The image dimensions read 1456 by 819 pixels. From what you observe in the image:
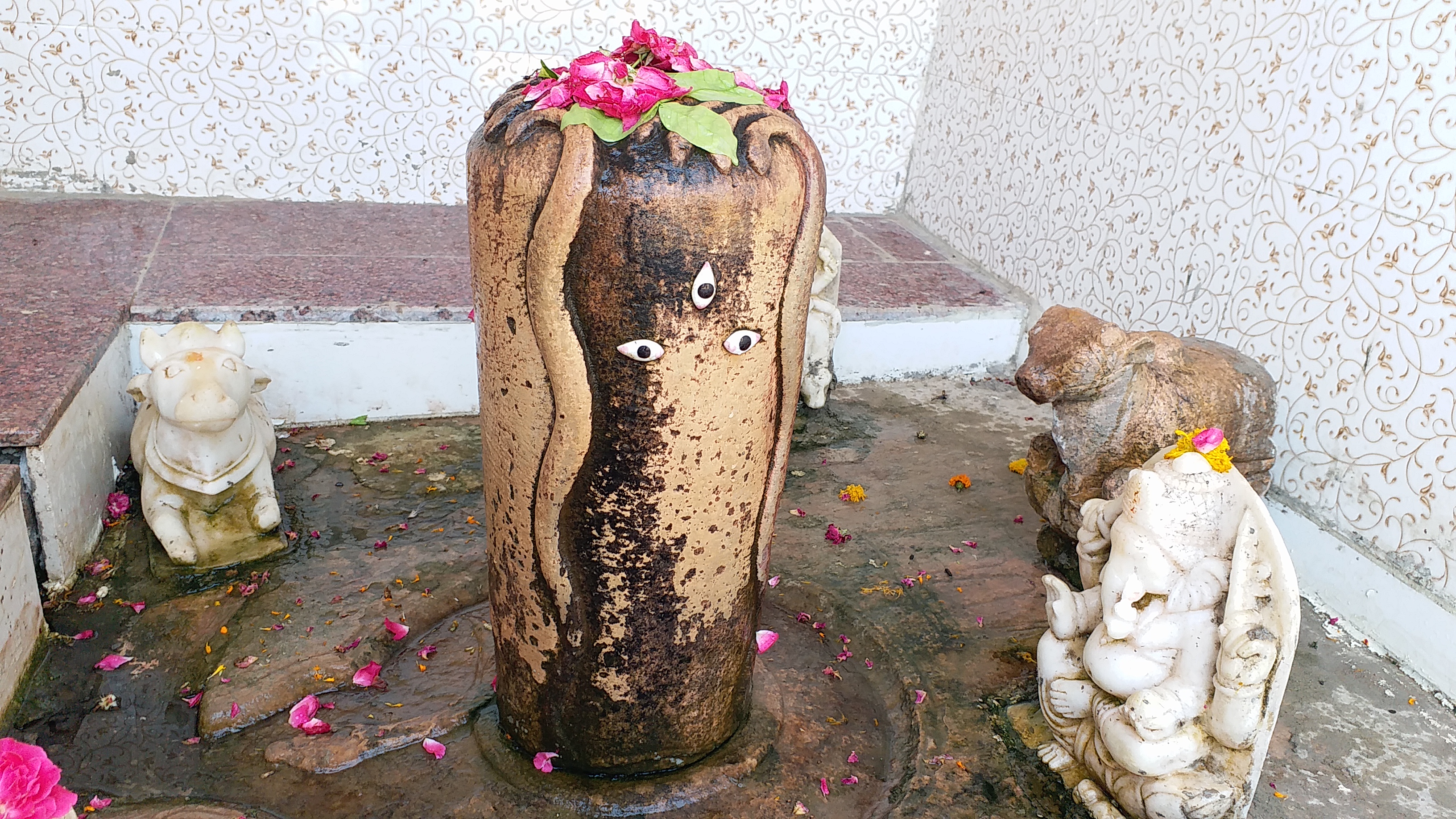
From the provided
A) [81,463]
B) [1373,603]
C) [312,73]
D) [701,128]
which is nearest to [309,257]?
[312,73]

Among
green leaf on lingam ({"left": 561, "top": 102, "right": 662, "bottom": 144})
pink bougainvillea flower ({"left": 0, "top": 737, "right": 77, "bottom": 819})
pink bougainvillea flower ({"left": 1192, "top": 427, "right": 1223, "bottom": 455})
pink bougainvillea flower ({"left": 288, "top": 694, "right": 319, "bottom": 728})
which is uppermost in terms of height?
green leaf on lingam ({"left": 561, "top": 102, "right": 662, "bottom": 144})

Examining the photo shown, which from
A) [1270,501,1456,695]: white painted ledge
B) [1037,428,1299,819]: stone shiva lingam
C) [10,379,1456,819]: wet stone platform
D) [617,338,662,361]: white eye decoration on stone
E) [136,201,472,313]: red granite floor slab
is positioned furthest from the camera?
[136,201,472,313]: red granite floor slab

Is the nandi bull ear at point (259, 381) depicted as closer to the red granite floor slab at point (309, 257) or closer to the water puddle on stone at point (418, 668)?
the water puddle on stone at point (418, 668)

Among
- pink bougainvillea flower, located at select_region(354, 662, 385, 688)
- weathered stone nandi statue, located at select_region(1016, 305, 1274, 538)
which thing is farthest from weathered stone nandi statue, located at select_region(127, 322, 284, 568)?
weathered stone nandi statue, located at select_region(1016, 305, 1274, 538)

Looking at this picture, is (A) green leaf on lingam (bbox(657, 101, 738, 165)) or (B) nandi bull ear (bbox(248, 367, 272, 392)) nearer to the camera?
(A) green leaf on lingam (bbox(657, 101, 738, 165))

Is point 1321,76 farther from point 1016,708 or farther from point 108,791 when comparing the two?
point 108,791

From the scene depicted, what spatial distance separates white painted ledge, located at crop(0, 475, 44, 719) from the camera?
94.0 inches

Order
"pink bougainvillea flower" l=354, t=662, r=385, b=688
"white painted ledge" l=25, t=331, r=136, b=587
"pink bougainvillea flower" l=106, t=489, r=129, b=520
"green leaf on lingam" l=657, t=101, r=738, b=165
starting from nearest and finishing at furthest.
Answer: "green leaf on lingam" l=657, t=101, r=738, b=165 → "pink bougainvillea flower" l=354, t=662, r=385, b=688 → "white painted ledge" l=25, t=331, r=136, b=587 → "pink bougainvillea flower" l=106, t=489, r=129, b=520

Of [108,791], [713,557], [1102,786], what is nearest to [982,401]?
[1102,786]

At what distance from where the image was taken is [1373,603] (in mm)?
3070

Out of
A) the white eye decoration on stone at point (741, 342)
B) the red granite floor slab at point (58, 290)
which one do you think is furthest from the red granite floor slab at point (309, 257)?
the white eye decoration on stone at point (741, 342)

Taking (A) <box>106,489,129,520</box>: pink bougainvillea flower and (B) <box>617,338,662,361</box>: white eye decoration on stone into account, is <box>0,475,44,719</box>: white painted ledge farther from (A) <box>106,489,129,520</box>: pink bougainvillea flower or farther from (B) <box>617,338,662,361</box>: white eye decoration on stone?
(B) <box>617,338,662,361</box>: white eye decoration on stone

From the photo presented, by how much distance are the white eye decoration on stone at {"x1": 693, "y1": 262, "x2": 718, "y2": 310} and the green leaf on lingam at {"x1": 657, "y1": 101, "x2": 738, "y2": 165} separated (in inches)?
7.3

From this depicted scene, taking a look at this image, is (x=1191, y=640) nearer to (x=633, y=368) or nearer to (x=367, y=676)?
(x=633, y=368)
